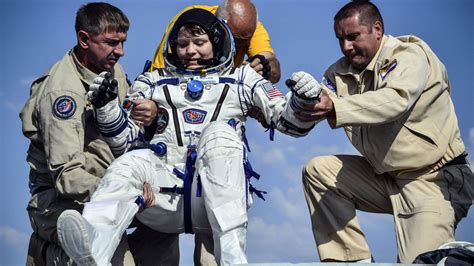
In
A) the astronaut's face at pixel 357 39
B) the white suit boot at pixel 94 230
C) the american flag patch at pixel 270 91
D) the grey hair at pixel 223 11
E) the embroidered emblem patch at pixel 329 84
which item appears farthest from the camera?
the grey hair at pixel 223 11

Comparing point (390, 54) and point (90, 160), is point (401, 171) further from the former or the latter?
point (90, 160)

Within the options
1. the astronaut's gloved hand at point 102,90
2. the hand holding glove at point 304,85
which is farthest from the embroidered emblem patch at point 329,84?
the astronaut's gloved hand at point 102,90

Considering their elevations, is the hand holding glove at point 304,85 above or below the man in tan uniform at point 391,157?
above

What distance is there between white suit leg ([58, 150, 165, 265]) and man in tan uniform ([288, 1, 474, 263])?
6.09 ft

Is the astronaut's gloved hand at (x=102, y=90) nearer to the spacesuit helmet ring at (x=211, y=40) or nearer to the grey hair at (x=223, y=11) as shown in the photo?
the spacesuit helmet ring at (x=211, y=40)

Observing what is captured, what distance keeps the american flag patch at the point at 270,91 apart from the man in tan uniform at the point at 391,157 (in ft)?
1.50

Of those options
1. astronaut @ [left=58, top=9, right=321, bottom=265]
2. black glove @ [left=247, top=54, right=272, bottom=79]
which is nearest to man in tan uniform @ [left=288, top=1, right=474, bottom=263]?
black glove @ [left=247, top=54, right=272, bottom=79]

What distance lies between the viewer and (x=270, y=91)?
27.8ft

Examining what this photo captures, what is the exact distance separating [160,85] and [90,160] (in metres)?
0.91

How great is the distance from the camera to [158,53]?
32.1 feet

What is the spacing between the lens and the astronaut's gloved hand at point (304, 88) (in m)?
7.69

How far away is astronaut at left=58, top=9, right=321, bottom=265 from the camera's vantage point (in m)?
7.22

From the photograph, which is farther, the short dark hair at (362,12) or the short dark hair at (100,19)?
the short dark hair at (100,19)

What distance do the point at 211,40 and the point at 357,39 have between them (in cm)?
135
